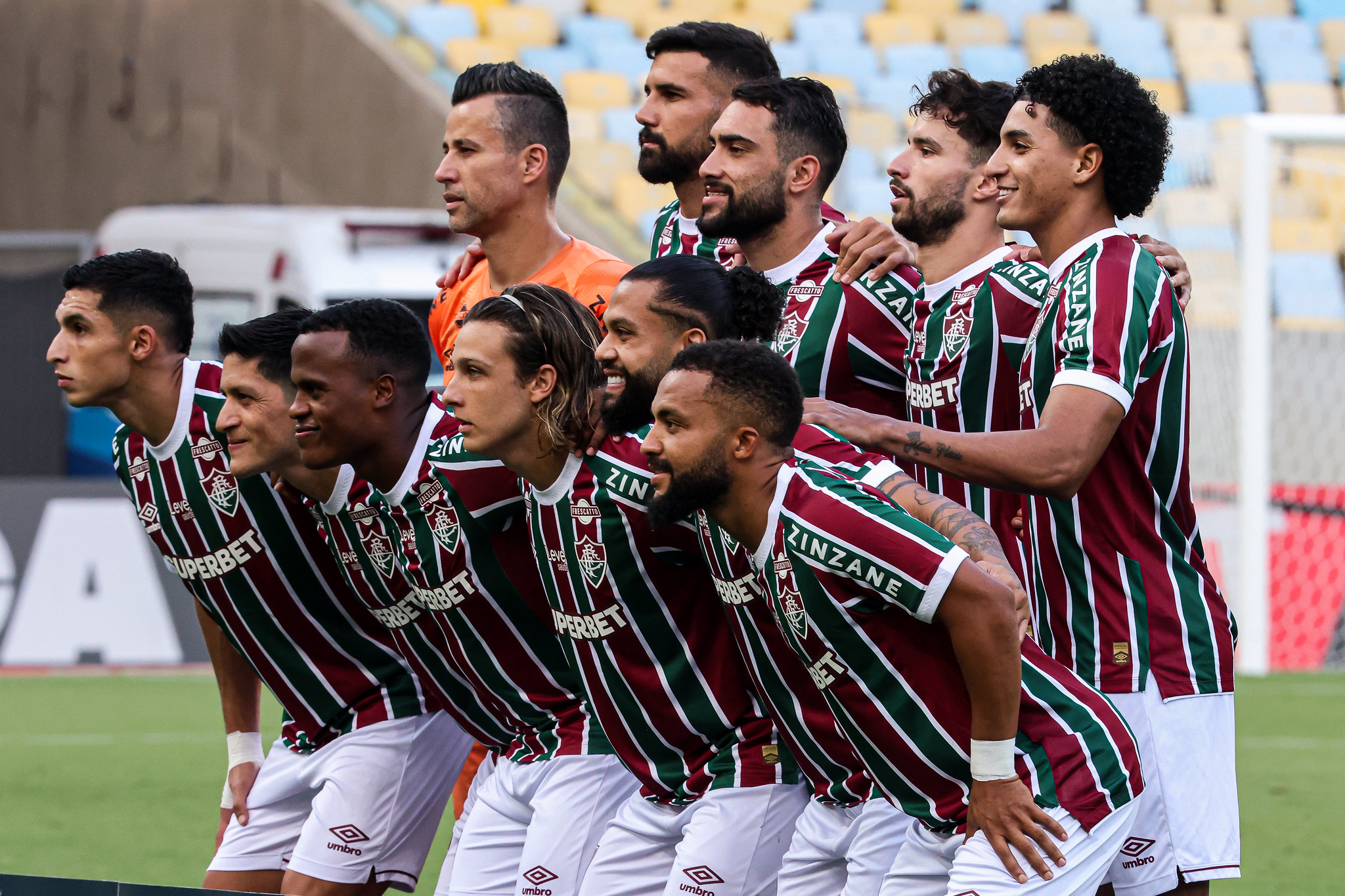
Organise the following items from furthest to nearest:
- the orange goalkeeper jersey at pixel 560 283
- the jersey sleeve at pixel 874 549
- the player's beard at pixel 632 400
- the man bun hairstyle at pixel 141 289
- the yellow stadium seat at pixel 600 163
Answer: the yellow stadium seat at pixel 600 163 → the orange goalkeeper jersey at pixel 560 283 → the man bun hairstyle at pixel 141 289 → the player's beard at pixel 632 400 → the jersey sleeve at pixel 874 549

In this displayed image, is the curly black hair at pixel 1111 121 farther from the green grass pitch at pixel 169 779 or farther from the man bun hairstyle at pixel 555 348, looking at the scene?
the green grass pitch at pixel 169 779

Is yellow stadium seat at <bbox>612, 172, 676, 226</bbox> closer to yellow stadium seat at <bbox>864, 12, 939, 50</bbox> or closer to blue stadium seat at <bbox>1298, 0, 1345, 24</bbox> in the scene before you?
yellow stadium seat at <bbox>864, 12, 939, 50</bbox>

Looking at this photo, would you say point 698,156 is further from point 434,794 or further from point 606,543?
point 434,794

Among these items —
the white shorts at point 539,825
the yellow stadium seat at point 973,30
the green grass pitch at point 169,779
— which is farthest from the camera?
the yellow stadium seat at point 973,30

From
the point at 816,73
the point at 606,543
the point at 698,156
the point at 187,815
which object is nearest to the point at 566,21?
the point at 816,73

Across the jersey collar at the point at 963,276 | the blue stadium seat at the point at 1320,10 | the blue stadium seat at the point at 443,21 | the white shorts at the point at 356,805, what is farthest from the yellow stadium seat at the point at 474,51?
the jersey collar at the point at 963,276

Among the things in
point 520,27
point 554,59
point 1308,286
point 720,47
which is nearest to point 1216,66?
point 1308,286

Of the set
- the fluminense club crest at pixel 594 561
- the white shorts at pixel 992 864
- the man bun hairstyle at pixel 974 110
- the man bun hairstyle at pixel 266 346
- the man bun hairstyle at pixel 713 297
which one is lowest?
the white shorts at pixel 992 864

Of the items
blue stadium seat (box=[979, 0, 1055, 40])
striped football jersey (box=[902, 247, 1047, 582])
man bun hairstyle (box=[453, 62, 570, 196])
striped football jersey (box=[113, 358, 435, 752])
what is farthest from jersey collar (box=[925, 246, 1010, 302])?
blue stadium seat (box=[979, 0, 1055, 40])

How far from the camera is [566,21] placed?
17281mm

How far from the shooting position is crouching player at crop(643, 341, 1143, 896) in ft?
9.58

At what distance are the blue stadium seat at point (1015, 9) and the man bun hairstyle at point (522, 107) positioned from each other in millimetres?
13727

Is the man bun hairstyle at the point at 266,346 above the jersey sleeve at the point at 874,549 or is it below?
above

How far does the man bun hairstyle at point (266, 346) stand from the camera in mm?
4020
